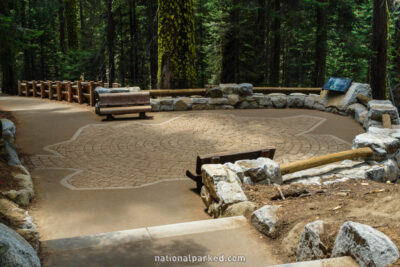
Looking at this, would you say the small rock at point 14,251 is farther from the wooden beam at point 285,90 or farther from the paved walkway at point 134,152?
the wooden beam at point 285,90

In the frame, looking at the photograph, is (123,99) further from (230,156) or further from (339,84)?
(339,84)

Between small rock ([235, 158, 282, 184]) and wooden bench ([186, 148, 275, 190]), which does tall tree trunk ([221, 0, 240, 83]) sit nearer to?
wooden bench ([186, 148, 275, 190])

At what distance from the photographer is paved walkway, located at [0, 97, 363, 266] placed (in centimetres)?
532

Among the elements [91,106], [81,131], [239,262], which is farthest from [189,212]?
[91,106]

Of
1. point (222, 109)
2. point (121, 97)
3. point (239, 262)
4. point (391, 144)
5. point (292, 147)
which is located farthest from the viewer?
point (222, 109)

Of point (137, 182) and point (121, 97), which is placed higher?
point (121, 97)

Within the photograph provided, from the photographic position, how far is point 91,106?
14.5 meters

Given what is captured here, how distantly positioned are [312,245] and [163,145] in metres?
5.96

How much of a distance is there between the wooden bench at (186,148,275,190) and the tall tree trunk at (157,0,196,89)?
8150mm

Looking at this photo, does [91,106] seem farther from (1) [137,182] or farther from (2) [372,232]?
(2) [372,232]

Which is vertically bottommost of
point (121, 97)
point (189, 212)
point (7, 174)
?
point (189, 212)

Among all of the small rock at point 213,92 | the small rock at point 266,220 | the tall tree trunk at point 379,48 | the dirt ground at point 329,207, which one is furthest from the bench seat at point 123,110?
the tall tree trunk at point 379,48

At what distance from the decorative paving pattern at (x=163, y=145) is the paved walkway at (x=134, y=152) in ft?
0.07

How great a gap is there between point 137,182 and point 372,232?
4.53m
